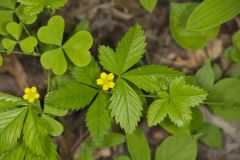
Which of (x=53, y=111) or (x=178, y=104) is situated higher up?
(x=178, y=104)

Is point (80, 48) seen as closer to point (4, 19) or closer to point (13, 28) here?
point (13, 28)

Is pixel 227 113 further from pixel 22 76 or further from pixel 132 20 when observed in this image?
pixel 22 76

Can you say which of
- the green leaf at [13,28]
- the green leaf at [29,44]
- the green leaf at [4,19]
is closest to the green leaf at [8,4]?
the green leaf at [4,19]

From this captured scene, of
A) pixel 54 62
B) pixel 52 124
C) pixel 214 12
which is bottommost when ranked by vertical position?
pixel 52 124

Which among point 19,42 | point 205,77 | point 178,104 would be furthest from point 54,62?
point 205,77

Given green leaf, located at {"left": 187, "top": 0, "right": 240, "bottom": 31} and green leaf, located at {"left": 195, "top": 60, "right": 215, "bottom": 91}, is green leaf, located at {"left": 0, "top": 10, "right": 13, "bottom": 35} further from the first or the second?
green leaf, located at {"left": 195, "top": 60, "right": 215, "bottom": 91}

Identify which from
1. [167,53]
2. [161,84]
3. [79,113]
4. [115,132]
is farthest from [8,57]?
[161,84]

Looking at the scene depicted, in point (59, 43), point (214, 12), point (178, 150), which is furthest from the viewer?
point (178, 150)
